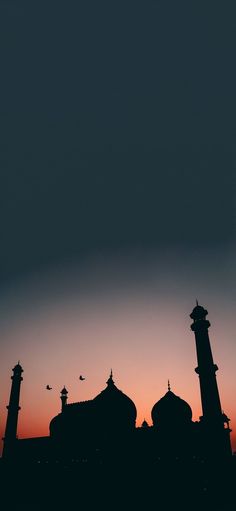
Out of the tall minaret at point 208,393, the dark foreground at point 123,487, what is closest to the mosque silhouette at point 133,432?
the tall minaret at point 208,393

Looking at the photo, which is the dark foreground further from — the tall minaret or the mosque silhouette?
the tall minaret

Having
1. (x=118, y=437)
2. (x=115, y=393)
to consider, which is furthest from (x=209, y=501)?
(x=115, y=393)

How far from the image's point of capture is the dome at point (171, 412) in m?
25.3

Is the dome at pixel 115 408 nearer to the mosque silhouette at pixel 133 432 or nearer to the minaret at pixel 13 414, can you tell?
the mosque silhouette at pixel 133 432

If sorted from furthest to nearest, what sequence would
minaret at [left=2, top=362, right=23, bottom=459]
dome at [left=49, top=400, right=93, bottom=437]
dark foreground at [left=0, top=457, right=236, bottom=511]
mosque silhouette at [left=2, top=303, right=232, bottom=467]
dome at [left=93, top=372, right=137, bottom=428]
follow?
1. minaret at [left=2, top=362, right=23, bottom=459]
2. dome at [left=49, top=400, right=93, bottom=437]
3. dome at [left=93, top=372, right=137, bottom=428]
4. mosque silhouette at [left=2, top=303, right=232, bottom=467]
5. dark foreground at [left=0, top=457, right=236, bottom=511]

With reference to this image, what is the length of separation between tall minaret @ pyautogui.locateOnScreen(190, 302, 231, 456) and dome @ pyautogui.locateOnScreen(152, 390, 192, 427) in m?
2.48

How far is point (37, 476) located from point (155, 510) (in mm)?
9775

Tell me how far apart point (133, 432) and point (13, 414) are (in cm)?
1220

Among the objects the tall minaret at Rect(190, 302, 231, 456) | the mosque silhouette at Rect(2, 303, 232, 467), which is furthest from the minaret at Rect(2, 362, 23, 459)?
the tall minaret at Rect(190, 302, 231, 456)

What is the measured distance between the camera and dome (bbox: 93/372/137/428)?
90.2 ft

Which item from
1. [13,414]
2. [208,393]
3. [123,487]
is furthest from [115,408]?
[13,414]

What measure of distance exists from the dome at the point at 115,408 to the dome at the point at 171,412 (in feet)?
7.95

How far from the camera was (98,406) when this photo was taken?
2844cm

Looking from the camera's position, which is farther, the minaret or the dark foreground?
the minaret
